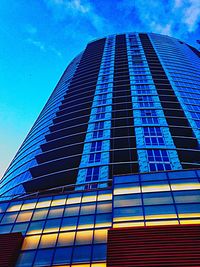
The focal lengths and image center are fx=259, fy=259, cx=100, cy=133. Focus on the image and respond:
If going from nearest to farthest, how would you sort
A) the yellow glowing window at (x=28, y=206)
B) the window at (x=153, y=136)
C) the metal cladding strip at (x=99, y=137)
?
the yellow glowing window at (x=28, y=206)
the metal cladding strip at (x=99, y=137)
the window at (x=153, y=136)

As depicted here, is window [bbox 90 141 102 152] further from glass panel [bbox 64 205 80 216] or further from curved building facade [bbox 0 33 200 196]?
glass panel [bbox 64 205 80 216]

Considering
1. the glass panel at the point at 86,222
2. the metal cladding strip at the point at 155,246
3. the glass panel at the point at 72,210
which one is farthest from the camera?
the glass panel at the point at 72,210

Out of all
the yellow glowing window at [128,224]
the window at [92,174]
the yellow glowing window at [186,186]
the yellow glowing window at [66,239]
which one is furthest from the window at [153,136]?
the yellow glowing window at [66,239]

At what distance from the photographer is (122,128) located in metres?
41.1

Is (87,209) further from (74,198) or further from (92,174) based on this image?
(92,174)

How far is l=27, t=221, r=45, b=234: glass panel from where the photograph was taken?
2339 centimetres

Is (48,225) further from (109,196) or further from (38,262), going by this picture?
(109,196)

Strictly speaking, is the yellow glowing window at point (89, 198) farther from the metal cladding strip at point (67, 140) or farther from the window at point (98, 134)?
the window at point (98, 134)

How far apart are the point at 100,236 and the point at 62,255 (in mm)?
3346

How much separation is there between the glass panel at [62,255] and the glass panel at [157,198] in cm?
751

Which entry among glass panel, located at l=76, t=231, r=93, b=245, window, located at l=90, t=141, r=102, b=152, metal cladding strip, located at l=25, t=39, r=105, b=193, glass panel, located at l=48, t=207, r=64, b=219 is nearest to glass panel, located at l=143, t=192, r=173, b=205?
glass panel, located at l=76, t=231, r=93, b=245

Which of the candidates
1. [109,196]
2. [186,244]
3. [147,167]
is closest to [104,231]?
[109,196]

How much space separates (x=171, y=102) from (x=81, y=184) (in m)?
23.9

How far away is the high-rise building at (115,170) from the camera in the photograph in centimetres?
1966
